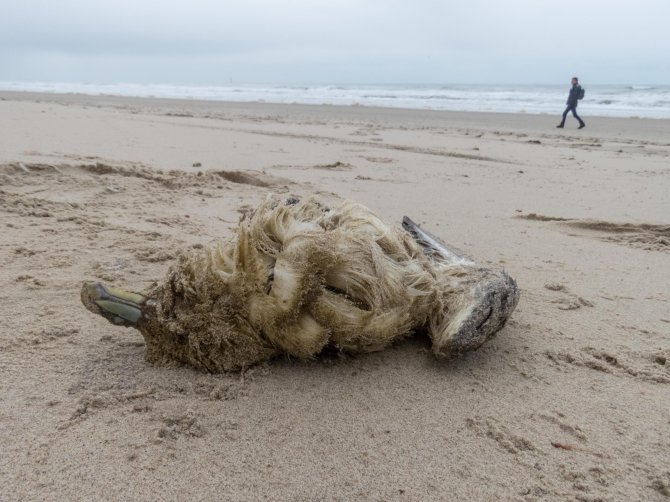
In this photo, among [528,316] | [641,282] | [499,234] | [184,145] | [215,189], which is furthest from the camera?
[184,145]

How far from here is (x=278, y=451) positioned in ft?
5.49

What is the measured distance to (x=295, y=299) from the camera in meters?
1.77

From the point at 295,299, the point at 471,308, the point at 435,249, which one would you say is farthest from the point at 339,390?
the point at 435,249

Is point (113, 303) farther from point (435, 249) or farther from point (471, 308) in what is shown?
point (435, 249)

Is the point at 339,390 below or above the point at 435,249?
below

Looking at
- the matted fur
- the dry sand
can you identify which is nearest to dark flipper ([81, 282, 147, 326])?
the matted fur

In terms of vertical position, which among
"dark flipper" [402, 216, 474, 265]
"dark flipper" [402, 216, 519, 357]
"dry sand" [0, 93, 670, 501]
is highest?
"dark flipper" [402, 216, 474, 265]

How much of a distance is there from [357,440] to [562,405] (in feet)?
2.64

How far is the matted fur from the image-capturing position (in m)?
1.83

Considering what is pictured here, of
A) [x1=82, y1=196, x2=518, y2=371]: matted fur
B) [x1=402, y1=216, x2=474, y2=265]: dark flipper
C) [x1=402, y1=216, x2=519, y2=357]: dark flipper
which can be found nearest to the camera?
[x1=82, y1=196, x2=518, y2=371]: matted fur

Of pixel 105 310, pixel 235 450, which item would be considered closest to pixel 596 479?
pixel 235 450

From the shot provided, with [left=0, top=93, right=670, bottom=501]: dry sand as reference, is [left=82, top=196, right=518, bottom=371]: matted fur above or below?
above

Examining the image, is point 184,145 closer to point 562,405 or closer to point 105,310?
point 105,310

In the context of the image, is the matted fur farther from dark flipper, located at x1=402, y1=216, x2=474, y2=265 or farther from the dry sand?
dark flipper, located at x1=402, y1=216, x2=474, y2=265
